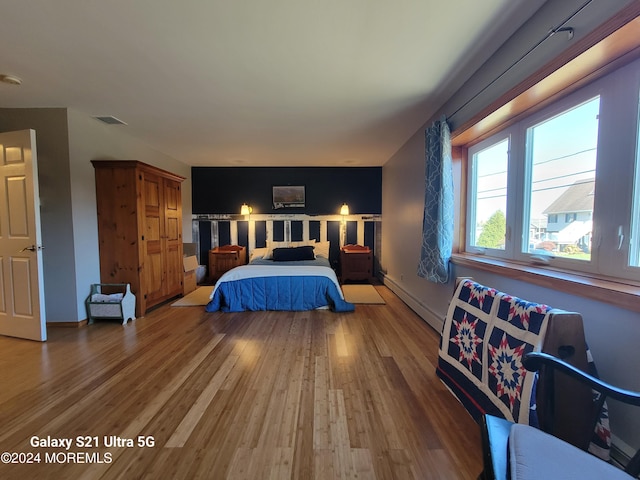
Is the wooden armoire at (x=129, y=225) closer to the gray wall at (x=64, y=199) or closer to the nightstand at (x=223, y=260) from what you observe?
the gray wall at (x=64, y=199)

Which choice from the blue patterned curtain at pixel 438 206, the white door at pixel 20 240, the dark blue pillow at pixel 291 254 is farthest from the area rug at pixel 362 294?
the white door at pixel 20 240

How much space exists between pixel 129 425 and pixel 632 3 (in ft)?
10.4

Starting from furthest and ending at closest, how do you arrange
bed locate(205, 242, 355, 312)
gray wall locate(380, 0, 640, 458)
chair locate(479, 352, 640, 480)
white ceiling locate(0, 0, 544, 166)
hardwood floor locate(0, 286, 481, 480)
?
1. bed locate(205, 242, 355, 312)
2. white ceiling locate(0, 0, 544, 166)
3. hardwood floor locate(0, 286, 481, 480)
4. gray wall locate(380, 0, 640, 458)
5. chair locate(479, 352, 640, 480)

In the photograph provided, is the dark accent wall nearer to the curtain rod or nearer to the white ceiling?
the white ceiling

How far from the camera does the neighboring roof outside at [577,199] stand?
4.71 feet

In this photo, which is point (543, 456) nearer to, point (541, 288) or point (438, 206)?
point (541, 288)

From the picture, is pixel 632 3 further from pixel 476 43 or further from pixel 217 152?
pixel 217 152

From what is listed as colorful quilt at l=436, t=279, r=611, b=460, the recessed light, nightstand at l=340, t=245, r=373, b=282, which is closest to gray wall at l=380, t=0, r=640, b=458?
colorful quilt at l=436, t=279, r=611, b=460

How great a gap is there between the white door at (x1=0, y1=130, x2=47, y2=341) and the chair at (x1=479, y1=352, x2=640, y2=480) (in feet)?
12.5

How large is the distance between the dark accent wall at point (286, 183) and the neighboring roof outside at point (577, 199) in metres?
4.05

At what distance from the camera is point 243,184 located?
18.3 ft

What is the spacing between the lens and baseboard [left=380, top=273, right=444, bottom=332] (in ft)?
9.34

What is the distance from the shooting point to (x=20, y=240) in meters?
2.60

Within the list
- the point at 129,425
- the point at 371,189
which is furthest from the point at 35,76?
the point at 371,189
